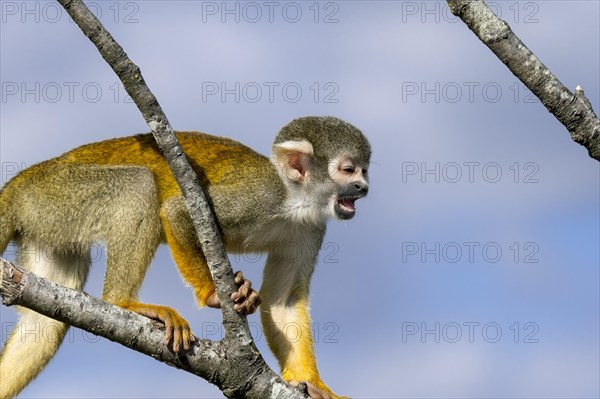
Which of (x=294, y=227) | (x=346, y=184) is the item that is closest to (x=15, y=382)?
(x=294, y=227)

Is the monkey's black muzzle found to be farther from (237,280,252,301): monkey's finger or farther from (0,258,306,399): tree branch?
(0,258,306,399): tree branch

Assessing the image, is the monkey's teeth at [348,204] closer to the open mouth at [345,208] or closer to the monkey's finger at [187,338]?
the open mouth at [345,208]

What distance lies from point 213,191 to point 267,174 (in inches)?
23.6

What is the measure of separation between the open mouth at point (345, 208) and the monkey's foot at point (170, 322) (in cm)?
203

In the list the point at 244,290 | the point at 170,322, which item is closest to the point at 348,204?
the point at 244,290

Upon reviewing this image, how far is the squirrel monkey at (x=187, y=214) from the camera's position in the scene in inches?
277

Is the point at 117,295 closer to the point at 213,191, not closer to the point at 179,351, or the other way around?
the point at 179,351

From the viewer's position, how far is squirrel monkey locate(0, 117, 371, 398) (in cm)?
703

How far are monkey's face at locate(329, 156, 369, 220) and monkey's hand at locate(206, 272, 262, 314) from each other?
5.12ft

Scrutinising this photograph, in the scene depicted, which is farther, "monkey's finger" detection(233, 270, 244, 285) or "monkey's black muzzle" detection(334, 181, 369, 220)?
"monkey's black muzzle" detection(334, 181, 369, 220)

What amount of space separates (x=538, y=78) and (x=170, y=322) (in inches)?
125

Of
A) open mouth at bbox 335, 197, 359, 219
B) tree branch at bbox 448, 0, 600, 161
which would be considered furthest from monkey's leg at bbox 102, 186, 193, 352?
tree branch at bbox 448, 0, 600, 161

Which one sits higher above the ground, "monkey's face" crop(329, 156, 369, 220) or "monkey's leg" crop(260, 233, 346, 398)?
"monkey's face" crop(329, 156, 369, 220)

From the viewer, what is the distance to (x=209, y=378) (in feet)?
20.7
